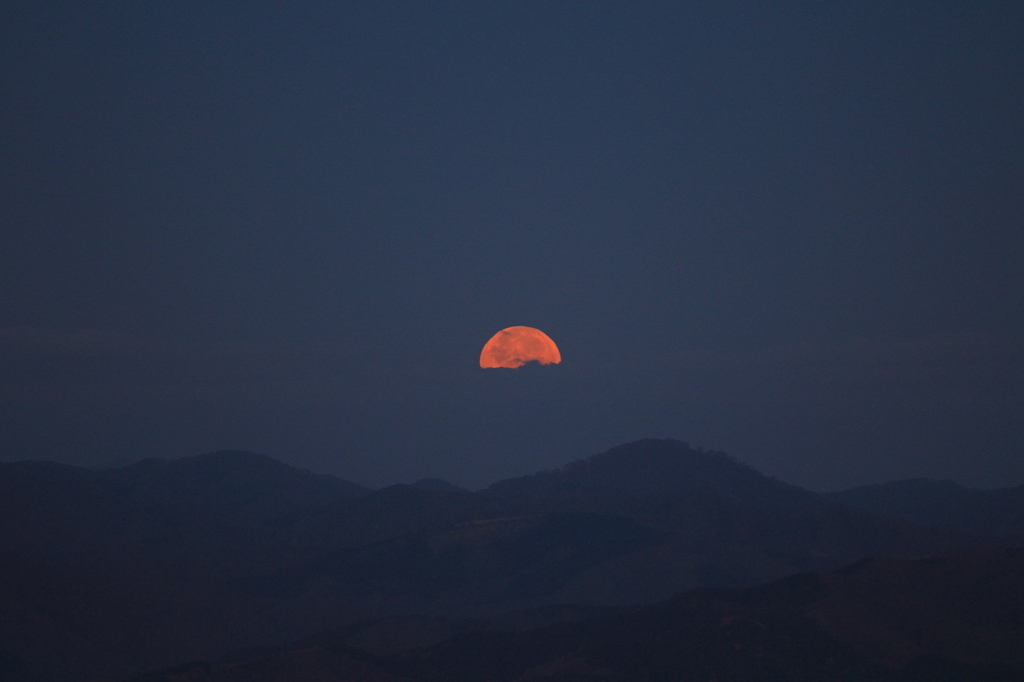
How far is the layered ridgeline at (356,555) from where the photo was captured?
59.5 meters

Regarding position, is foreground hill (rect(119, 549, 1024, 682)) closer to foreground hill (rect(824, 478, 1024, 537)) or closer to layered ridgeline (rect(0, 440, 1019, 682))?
layered ridgeline (rect(0, 440, 1019, 682))

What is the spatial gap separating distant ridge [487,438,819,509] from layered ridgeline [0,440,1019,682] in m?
0.58

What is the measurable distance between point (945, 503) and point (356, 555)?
279ft

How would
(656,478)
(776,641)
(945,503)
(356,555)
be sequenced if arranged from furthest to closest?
(656,478) < (945,503) < (356,555) < (776,641)

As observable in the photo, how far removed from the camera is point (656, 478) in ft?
385

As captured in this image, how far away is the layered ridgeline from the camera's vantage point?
59.5 m

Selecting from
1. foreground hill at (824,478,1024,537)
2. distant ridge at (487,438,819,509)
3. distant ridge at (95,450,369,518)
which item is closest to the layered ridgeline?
distant ridge at (487,438,819,509)

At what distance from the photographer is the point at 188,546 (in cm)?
9150

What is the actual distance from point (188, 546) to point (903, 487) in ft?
343

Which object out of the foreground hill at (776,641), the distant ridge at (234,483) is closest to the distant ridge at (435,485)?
the distant ridge at (234,483)

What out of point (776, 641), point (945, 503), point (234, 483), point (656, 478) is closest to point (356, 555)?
point (656, 478)

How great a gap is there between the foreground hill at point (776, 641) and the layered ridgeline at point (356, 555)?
1798cm

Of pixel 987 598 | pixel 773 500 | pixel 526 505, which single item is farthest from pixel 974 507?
pixel 987 598

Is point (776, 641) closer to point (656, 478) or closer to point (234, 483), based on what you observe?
Result: point (656, 478)
